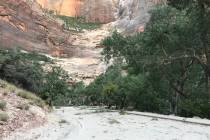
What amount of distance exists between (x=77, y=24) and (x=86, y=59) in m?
21.3

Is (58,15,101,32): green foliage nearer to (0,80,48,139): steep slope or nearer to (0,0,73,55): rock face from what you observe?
(0,0,73,55): rock face

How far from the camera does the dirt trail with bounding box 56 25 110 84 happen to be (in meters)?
89.5

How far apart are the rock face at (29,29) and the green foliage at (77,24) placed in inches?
186

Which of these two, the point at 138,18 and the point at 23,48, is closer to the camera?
the point at 23,48

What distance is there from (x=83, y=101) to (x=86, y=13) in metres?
52.4

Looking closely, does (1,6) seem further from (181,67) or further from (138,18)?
(181,67)

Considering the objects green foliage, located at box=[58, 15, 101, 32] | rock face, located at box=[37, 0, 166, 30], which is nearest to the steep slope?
rock face, located at box=[37, 0, 166, 30]

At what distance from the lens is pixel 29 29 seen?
98.2 metres

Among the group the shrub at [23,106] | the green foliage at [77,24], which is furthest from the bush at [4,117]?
the green foliage at [77,24]

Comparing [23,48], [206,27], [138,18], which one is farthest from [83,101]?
[206,27]

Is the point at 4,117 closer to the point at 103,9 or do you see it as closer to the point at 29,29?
the point at 29,29

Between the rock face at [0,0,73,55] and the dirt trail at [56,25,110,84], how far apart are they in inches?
127

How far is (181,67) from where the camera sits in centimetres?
3834

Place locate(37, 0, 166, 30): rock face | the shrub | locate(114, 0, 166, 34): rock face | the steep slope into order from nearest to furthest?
the steep slope, the shrub, locate(114, 0, 166, 34): rock face, locate(37, 0, 166, 30): rock face
